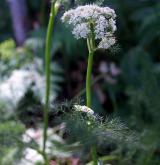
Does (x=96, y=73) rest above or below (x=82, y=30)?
below

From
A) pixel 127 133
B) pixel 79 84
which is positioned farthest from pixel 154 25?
pixel 127 133

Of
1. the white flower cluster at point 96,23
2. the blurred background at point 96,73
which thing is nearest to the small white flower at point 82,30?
the white flower cluster at point 96,23

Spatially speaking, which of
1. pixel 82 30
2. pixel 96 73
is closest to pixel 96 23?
pixel 82 30

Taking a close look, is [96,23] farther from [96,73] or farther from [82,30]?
[96,73]

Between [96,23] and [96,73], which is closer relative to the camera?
[96,23]

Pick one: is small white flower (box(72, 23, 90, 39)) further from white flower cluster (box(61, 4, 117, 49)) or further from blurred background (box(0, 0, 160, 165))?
blurred background (box(0, 0, 160, 165))

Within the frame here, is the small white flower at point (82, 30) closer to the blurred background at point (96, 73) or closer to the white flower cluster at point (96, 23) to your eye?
the white flower cluster at point (96, 23)
